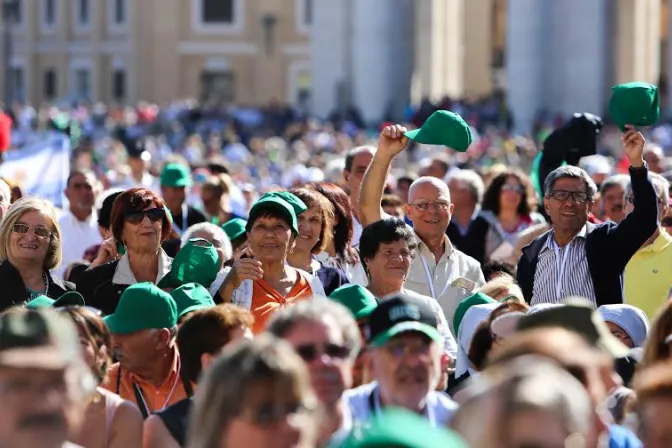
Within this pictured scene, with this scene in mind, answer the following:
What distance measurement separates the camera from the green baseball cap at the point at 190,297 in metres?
8.70

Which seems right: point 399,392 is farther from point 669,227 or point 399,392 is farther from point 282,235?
point 669,227

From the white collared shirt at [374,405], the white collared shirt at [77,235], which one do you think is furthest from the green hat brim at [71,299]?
the white collared shirt at [77,235]

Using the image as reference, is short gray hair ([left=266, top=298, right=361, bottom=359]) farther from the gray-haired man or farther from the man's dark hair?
the gray-haired man

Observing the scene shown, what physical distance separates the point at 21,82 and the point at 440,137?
7135cm

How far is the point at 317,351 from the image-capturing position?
6.23 metres

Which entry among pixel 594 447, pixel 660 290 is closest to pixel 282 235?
pixel 660 290

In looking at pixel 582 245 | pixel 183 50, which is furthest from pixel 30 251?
pixel 183 50

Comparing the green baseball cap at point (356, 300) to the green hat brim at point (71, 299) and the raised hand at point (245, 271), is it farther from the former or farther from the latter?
the green hat brim at point (71, 299)

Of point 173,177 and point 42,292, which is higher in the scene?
point 173,177

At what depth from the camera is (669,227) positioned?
11.9 meters

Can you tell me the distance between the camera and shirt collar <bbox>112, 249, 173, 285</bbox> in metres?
9.97

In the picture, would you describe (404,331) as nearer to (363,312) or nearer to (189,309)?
(363,312)

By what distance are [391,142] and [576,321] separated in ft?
14.7

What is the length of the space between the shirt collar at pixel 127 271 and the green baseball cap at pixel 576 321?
12.6 ft
